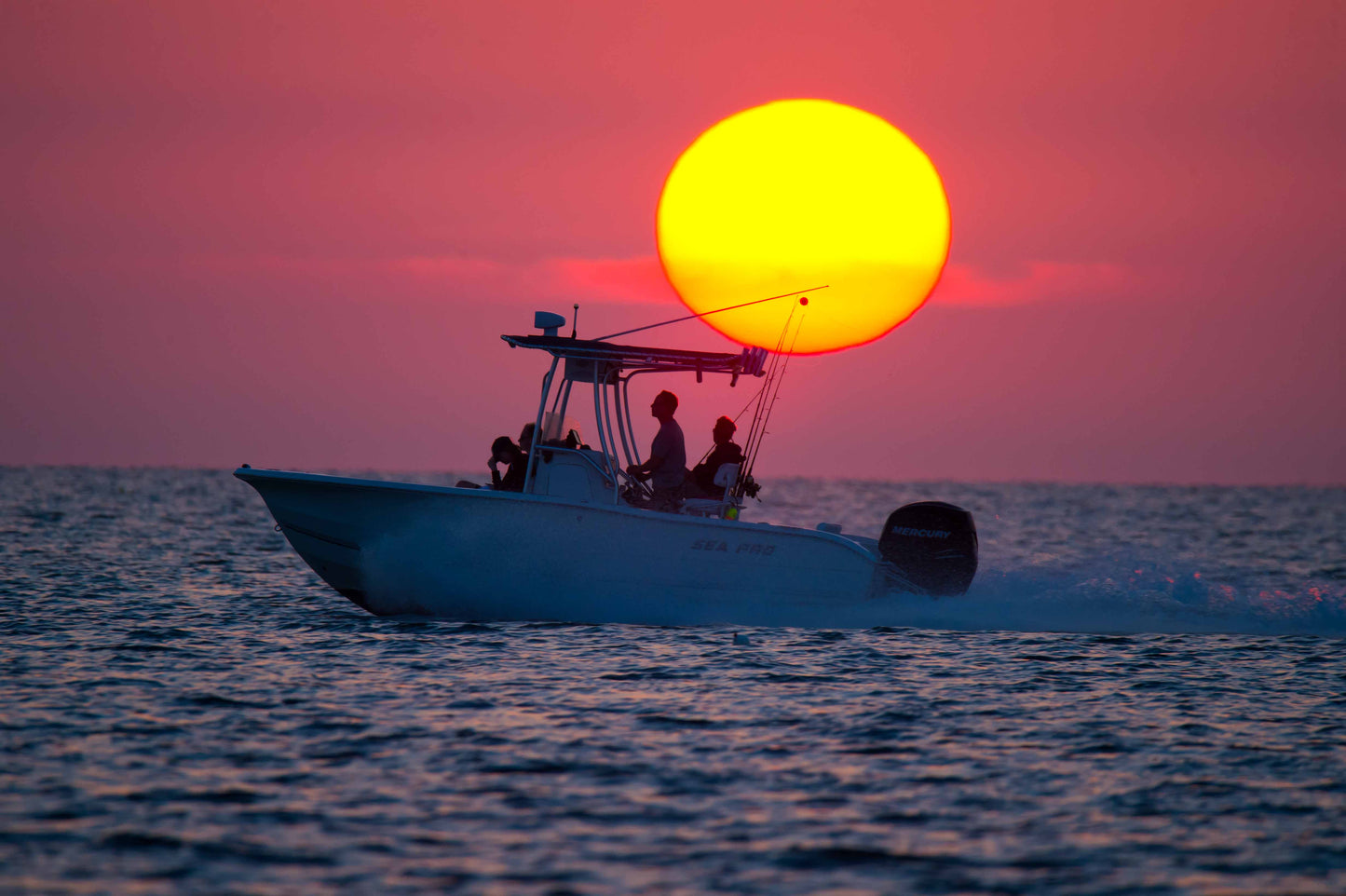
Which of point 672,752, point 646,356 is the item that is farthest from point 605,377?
point 672,752

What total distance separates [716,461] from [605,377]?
141 centimetres

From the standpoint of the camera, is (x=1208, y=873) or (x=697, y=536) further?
(x=697, y=536)

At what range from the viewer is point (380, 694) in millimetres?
10414

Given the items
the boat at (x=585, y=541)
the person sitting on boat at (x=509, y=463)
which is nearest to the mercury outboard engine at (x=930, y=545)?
the boat at (x=585, y=541)

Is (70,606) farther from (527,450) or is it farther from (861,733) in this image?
(861,733)

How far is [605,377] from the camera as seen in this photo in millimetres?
13781

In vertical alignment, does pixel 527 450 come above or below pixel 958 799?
above

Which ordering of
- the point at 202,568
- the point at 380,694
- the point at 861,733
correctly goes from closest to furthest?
the point at 861,733 → the point at 380,694 → the point at 202,568

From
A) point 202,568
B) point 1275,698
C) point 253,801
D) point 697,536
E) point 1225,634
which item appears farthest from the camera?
point 202,568

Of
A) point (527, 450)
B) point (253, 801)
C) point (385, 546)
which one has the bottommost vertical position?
point (253, 801)

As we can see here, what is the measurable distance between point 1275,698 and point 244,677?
846 cm

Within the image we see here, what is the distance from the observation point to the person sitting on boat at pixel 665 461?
13.5m

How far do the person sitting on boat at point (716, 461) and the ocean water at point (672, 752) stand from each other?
58.9 inches

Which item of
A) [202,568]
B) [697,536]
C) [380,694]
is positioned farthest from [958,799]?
[202,568]
